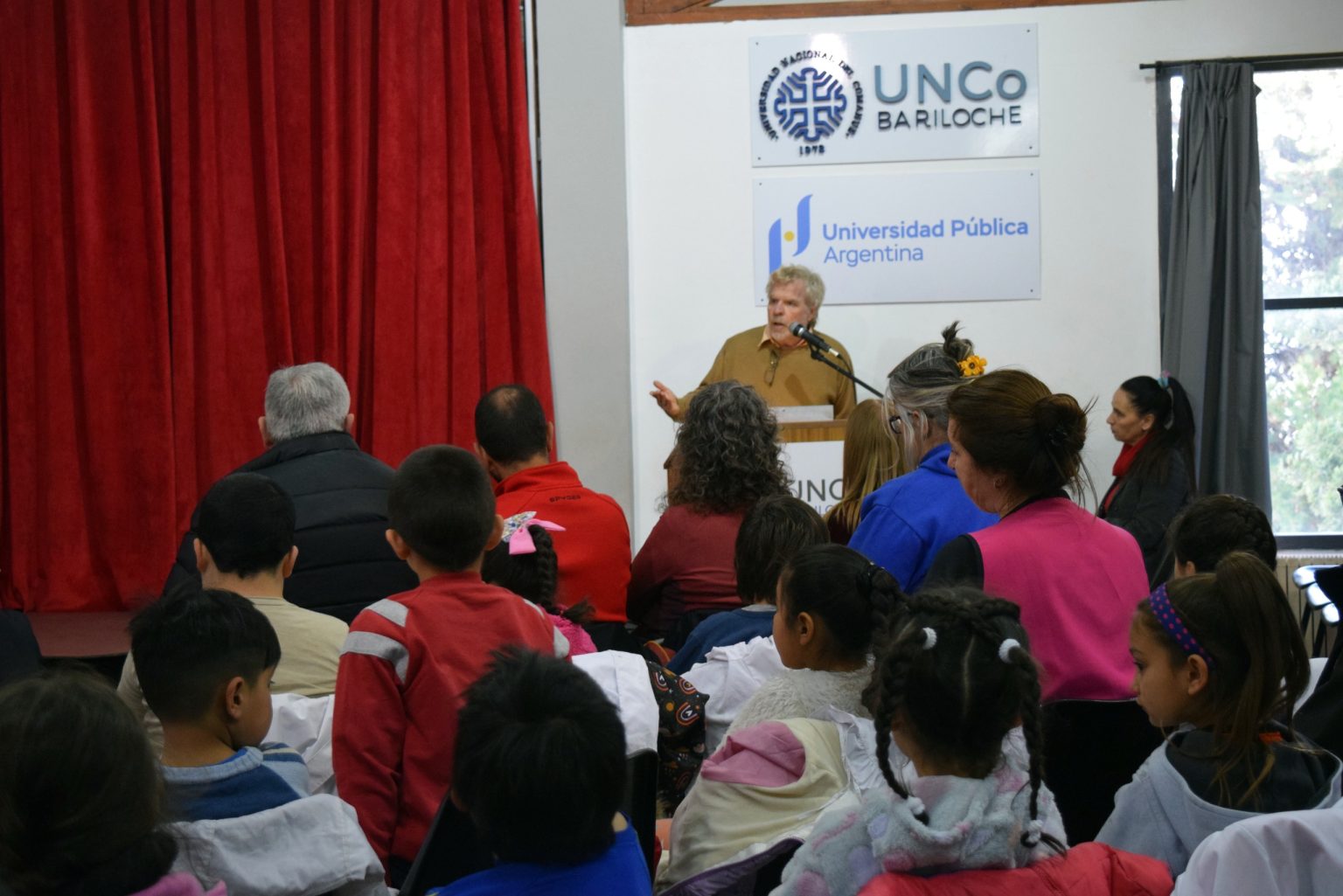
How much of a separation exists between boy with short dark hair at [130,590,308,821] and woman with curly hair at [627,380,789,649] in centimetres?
118

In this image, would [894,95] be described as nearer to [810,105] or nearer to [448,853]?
[810,105]

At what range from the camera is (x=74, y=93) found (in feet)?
16.8

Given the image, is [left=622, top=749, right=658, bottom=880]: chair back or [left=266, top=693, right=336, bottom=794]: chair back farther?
[left=266, top=693, right=336, bottom=794]: chair back

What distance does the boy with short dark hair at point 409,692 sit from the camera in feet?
5.54

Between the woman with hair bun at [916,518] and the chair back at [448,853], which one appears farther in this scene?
the woman with hair bun at [916,518]

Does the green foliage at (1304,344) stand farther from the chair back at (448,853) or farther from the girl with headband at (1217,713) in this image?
the chair back at (448,853)

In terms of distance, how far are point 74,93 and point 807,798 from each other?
4698mm

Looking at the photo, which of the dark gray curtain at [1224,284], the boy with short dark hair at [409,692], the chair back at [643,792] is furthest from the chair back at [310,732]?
the dark gray curtain at [1224,284]

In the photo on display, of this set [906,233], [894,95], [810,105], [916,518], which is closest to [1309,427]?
[906,233]

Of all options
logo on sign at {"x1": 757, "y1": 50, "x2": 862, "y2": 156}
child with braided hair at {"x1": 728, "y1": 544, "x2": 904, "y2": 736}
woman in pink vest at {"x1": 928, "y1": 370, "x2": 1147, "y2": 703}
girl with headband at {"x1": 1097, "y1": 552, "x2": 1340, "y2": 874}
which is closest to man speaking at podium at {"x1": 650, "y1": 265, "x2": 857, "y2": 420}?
logo on sign at {"x1": 757, "y1": 50, "x2": 862, "y2": 156}

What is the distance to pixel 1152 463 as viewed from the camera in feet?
14.8

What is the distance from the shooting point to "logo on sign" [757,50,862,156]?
17.1ft

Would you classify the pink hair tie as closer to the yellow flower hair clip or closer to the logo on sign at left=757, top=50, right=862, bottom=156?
the yellow flower hair clip

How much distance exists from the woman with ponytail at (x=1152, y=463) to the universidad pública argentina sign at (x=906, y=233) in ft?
2.21
